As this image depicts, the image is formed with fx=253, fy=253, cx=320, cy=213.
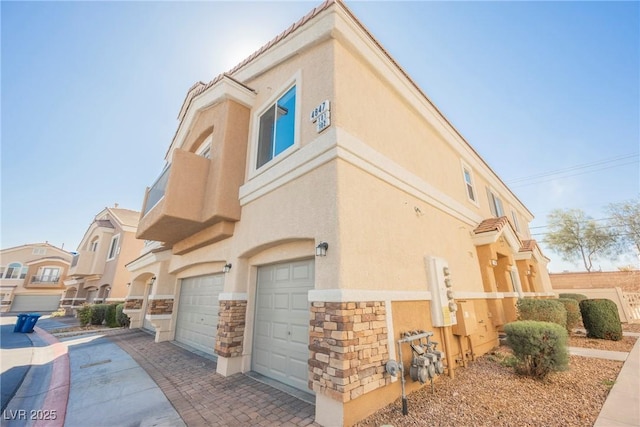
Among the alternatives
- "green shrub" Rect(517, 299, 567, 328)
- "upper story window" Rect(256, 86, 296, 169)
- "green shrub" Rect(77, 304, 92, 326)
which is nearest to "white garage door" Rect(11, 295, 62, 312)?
"green shrub" Rect(77, 304, 92, 326)

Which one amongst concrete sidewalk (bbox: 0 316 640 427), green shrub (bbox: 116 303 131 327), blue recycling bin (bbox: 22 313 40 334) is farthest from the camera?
green shrub (bbox: 116 303 131 327)

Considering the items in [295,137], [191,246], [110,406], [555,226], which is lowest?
[110,406]

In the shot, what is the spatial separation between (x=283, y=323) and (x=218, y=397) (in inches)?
72.0

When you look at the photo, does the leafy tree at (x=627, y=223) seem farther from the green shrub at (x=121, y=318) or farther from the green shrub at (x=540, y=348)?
the green shrub at (x=121, y=318)

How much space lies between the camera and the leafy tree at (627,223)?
76.7 feet

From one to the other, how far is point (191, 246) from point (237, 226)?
9.46 feet

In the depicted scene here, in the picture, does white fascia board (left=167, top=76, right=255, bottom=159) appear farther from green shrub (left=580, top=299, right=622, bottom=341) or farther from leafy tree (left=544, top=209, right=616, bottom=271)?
leafy tree (left=544, top=209, right=616, bottom=271)

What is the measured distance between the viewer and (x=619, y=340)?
28.2 feet

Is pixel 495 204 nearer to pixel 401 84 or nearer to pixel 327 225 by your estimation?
pixel 401 84

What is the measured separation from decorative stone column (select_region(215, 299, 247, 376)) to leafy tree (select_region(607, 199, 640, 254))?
3525cm

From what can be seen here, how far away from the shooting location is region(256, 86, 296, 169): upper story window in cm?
665

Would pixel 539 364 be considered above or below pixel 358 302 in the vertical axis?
below

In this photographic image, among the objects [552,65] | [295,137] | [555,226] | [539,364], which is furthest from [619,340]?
[555,226]

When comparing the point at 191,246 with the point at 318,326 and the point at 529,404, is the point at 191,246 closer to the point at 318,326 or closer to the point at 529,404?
the point at 318,326
